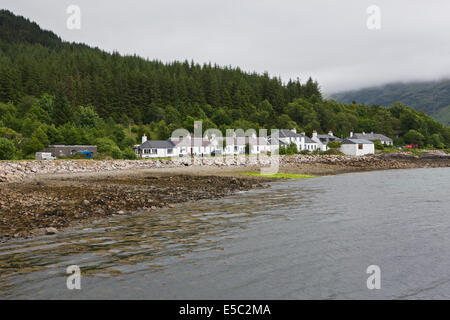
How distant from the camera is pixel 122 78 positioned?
14788cm

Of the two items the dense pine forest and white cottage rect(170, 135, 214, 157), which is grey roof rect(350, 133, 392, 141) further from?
white cottage rect(170, 135, 214, 157)

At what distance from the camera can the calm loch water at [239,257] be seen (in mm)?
9562

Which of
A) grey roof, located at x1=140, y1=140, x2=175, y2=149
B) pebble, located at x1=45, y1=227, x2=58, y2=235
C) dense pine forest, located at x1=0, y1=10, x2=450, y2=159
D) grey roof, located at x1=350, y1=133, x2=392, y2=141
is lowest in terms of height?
pebble, located at x1=45, y1=227, x2=58, y2=235

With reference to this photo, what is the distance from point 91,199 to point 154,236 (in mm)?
10402

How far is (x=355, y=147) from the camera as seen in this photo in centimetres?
10581

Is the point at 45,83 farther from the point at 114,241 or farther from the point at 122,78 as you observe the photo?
the point at 114,241

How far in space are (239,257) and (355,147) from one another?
332ft

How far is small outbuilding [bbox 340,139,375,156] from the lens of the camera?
105625 millimetres

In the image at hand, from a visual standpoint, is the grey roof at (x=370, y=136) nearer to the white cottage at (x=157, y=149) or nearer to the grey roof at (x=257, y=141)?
the grey roof at (x=257, y=141)

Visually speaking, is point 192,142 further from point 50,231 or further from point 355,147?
point 50,231

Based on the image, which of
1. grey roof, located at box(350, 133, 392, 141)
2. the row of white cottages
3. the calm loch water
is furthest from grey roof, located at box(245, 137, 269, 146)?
the calm loch water

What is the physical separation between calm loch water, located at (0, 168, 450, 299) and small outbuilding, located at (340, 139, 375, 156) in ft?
291

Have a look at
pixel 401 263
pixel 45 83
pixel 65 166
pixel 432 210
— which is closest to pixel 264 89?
pixel 45 83

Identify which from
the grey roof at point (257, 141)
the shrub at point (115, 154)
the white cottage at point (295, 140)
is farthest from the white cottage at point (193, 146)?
the shrub at point (115, 154)
